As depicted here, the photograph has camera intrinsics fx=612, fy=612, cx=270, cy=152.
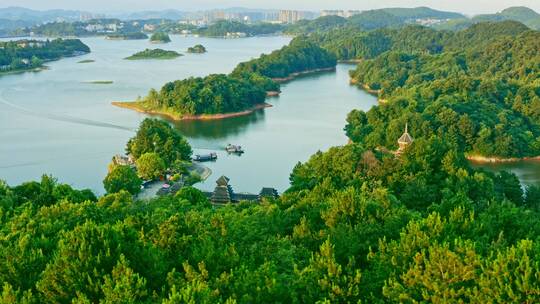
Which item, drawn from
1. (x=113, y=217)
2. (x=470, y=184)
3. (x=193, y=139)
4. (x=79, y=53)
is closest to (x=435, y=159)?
(x=470, y=184)

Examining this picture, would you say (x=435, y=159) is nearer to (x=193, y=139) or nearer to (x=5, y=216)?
(x=5, y=216)

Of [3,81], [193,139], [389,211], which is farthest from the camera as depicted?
[3,81]

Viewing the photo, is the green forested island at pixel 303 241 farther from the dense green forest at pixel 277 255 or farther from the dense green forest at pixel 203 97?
the dense green forest at pixel 203 97

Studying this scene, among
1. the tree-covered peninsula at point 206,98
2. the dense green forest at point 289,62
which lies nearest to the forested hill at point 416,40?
the dense green forest at point 289,62

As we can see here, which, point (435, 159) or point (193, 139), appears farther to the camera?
point (193, 139)

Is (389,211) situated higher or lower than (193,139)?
higher

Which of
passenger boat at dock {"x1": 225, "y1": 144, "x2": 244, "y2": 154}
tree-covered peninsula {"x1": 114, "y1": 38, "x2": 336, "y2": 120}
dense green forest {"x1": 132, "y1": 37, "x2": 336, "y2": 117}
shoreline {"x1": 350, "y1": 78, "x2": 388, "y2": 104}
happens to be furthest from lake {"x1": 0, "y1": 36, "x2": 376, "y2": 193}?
dense green forest {"x1": 132, "y1": 37, "x2": 336, "y2": 117}

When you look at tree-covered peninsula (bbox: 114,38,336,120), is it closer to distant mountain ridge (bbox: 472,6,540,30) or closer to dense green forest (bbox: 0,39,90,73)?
dense green forest (bbox: 0,39,90,73)

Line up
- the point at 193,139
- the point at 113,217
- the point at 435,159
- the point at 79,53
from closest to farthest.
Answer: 1. the point at 113,217
2. the point at 435,159
3. the point at 193,139
4. the point at 79,53
